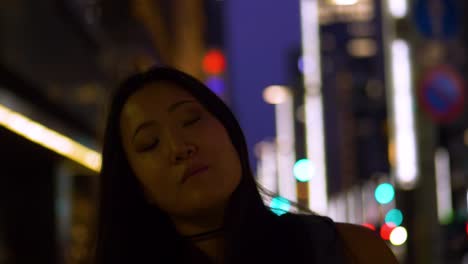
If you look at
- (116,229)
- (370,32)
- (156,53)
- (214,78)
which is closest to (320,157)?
(214,78)

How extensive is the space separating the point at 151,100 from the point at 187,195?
0.28 metres

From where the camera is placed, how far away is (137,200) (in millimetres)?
2307

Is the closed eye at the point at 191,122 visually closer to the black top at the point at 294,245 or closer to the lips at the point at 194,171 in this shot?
the lips at the point at 194,171

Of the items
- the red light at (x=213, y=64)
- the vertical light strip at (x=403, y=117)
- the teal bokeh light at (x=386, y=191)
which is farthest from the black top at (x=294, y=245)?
the red light at (x=213, y=64)

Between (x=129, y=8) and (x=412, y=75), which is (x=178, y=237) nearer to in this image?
(x=412, y=75)

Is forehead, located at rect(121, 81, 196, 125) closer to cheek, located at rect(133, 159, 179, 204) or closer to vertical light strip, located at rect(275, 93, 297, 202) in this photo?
cheek, located at rect(133, 159, 179, 204)

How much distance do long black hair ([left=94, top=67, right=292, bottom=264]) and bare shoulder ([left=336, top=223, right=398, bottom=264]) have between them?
19 centimetres

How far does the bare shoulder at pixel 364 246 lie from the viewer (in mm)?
2115

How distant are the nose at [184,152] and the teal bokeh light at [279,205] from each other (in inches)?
13.3

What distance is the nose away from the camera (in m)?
2.07

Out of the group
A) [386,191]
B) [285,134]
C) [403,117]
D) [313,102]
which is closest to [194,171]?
[403,117]

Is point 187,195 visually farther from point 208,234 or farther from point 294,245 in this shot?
point 294,245

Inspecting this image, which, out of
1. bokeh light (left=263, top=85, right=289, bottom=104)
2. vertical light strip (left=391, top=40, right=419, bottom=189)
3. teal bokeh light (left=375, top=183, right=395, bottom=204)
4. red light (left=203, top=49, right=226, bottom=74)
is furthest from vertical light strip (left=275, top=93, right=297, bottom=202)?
vertical light strip (left=391, top=40, right=419, bottom=189)

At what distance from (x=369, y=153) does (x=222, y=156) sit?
398 ft
